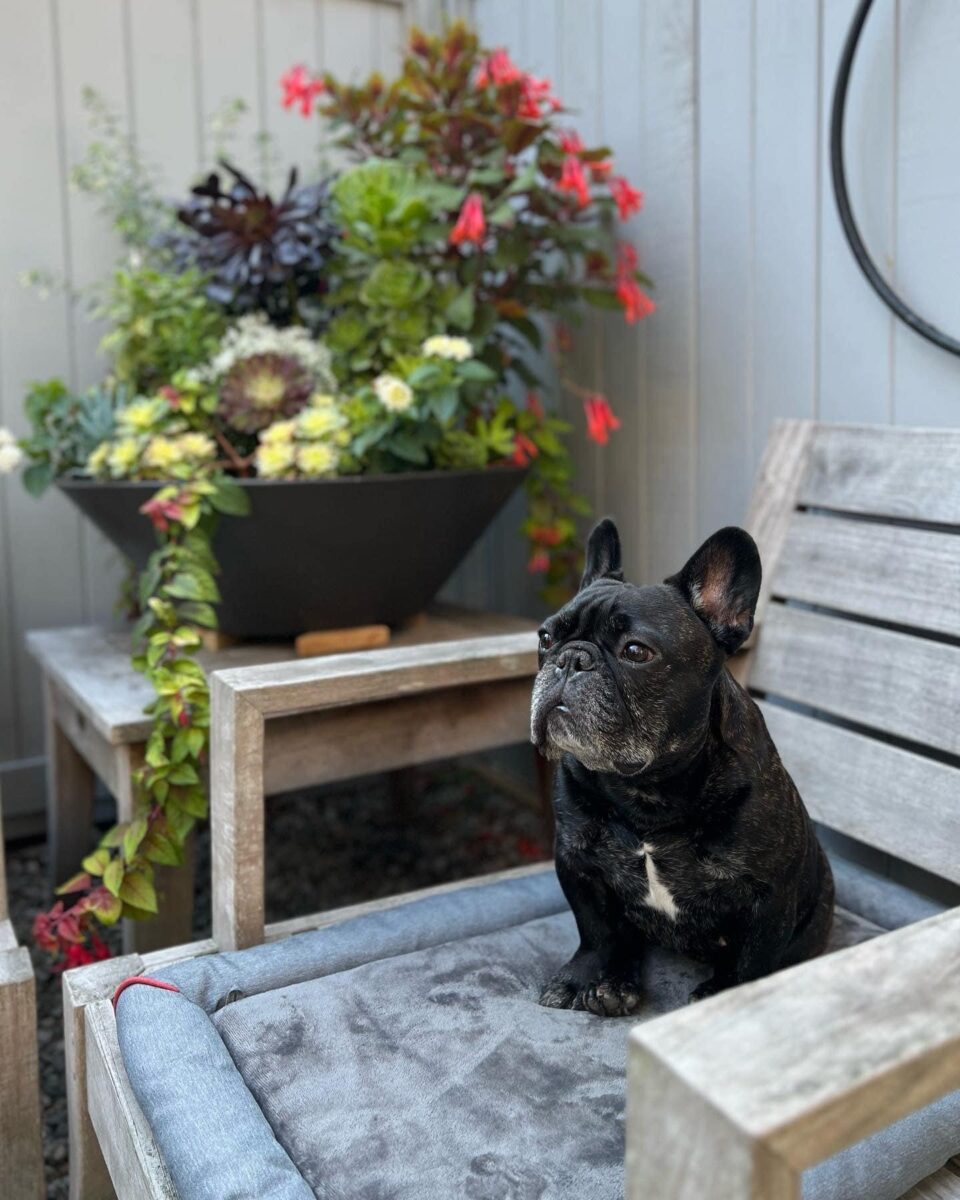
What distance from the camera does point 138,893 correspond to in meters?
1.33

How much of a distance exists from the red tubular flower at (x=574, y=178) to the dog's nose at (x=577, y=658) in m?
1.02

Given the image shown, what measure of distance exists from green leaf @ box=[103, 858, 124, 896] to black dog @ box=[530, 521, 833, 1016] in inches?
21.5

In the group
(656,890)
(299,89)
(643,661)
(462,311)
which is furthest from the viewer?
(299,89)

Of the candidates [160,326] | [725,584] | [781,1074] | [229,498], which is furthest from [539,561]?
[781,1074]

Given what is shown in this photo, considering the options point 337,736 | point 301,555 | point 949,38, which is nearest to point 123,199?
point 301,555

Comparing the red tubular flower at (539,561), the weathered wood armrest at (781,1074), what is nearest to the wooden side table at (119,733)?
the red tubular flower at (539,561)

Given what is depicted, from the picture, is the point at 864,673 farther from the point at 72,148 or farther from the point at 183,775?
the point at 72,148

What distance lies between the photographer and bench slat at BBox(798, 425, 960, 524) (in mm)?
1307

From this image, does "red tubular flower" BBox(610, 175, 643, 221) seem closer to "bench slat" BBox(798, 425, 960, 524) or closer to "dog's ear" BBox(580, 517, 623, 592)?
"bench slat" BBox(798, 425, 960, 524)

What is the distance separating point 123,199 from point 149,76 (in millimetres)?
303

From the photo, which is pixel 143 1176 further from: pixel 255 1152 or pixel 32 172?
pixel 32 172

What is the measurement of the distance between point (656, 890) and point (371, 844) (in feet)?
4.89

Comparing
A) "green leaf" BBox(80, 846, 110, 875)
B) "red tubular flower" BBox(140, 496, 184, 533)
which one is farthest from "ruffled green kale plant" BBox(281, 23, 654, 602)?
"green leaf" BBox(80, 846, 110, 875)

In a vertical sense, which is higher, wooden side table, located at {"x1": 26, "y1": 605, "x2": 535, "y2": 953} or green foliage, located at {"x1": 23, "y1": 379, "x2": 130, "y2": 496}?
green foliage, located at {"x1": 23, "y1": 379, "x2": 130, "y2": 496}
